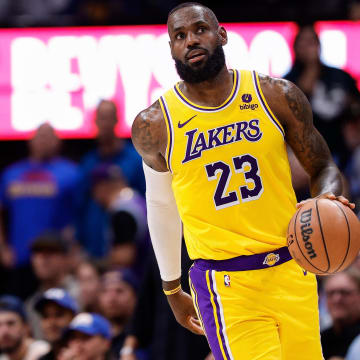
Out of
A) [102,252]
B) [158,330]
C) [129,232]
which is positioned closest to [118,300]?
[129,232]

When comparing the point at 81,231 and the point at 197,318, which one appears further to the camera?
the point at 81,231

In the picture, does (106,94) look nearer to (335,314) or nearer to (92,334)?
(92,334)

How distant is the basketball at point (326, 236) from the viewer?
12.8ft

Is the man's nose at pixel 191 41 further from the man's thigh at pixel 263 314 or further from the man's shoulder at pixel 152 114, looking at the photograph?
the man's thigh at pixel 263 314

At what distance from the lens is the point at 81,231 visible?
8.75m

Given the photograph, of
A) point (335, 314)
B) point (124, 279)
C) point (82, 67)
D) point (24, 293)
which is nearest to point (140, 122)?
point (335, 314)

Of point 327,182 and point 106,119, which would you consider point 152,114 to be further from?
point 106,119

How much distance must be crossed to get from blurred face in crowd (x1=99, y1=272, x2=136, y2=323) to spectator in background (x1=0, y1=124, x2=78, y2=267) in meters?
1.63

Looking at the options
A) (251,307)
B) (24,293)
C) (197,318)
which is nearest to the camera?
(251,307)

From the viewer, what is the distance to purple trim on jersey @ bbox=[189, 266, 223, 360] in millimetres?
4250

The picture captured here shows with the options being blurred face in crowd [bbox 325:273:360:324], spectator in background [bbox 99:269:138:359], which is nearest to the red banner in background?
spectator in background [bbox 99:269:138:359]

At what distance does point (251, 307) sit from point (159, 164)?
82 centimetres

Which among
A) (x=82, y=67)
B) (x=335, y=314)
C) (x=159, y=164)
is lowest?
(x=335, y=314)

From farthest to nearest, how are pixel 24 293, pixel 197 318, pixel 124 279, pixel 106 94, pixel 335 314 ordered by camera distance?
pixel 106 94, pixel 24 293, pixel 124 279, pixel 335 314, pixel 197 318
